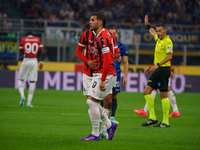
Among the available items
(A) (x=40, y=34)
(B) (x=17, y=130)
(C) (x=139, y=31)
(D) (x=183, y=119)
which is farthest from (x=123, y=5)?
(B) (x=17, y=130)

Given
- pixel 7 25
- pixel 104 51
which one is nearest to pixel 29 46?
pixel 104 51

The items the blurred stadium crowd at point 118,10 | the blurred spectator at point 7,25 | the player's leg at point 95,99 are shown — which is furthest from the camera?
the blurred stadium crowd at point 118,10

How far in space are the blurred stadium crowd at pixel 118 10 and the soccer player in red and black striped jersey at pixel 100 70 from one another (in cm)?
1924

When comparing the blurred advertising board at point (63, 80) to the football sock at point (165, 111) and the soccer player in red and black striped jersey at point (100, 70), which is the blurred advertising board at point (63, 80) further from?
the soccer player in red and black striped jersey at point (100, 70)

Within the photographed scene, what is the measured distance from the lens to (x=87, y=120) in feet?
33.6

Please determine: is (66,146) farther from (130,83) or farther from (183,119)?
(130,83)

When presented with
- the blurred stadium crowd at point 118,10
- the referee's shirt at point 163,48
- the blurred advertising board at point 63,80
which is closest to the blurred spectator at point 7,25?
the blurred stadium crowd at point 118,10

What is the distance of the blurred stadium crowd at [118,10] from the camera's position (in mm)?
27406

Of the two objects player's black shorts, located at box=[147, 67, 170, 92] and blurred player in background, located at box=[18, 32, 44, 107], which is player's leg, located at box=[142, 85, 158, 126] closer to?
player's black shorts, located at box=[147, 67, 170, 92]

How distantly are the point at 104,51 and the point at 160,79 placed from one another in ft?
10.8

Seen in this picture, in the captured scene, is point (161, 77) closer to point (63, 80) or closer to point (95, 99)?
point (95, 99)

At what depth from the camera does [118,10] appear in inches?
1145

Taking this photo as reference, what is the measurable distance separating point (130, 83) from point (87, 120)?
38.9ft

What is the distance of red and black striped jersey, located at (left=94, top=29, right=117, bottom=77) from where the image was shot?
6.68 metres
